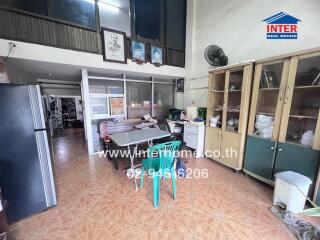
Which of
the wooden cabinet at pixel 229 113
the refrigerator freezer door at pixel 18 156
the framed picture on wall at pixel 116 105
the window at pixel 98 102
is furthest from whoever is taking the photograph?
the framed picture on wall at pixel 116 105

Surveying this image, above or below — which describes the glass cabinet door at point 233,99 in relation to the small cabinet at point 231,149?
above

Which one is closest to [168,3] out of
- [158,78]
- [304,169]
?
[158,78]

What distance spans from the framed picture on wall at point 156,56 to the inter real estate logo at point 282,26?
7.73 ft

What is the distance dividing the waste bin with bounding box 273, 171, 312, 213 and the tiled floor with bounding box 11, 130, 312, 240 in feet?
0.82

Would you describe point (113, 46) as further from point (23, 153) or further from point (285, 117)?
point (285, 117)

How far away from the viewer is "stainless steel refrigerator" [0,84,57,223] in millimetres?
1539

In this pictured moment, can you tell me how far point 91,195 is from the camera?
2195 millimetres

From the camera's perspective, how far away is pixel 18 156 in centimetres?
163

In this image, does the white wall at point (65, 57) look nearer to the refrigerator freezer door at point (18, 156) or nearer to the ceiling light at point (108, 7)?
the refrigerator freezer door at point (18, 156)

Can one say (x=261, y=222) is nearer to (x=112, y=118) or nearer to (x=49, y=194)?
(x=49, y=194)

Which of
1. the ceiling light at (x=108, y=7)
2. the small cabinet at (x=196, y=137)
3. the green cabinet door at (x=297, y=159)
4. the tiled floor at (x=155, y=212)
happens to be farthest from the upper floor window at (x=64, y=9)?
the green cabinet door at (x=297, y=159)

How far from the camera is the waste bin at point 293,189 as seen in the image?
174 centimetres

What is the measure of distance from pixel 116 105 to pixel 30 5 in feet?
7.94

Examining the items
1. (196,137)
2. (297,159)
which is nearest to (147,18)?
(196,137)
